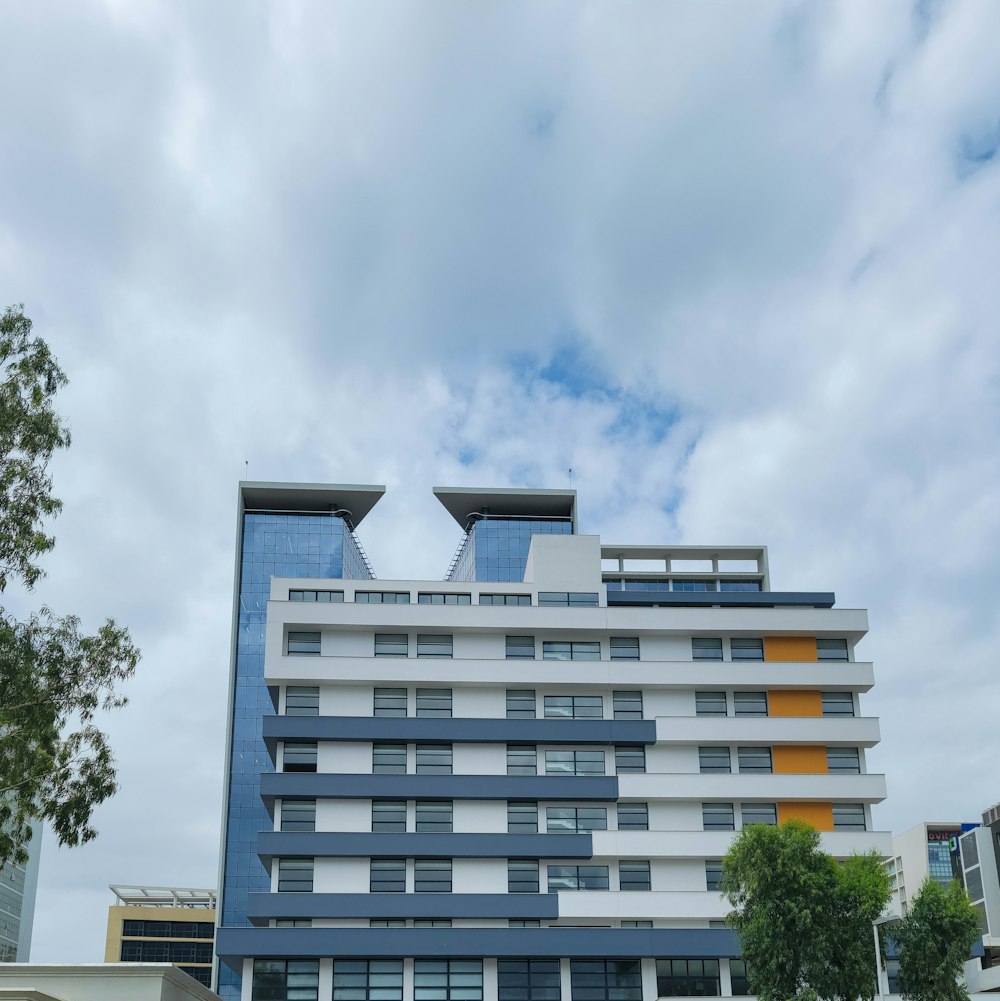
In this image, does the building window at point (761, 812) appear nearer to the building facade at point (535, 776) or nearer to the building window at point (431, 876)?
the building facade at point (535, 776)

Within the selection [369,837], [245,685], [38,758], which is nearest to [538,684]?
[369,837]

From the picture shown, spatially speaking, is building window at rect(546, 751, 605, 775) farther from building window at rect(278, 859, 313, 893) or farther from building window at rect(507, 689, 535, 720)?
building window at rect(278, 859, 313, 893)

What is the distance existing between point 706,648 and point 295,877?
2438cm

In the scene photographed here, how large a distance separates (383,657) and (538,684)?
8101mm

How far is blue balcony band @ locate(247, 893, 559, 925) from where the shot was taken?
2413 inches

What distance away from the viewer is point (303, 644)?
67.5 meters

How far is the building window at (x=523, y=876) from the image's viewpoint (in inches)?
2502

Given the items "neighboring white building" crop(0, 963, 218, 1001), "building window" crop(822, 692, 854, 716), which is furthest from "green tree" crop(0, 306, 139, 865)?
"building window" crop(822, 692, 854, 716)

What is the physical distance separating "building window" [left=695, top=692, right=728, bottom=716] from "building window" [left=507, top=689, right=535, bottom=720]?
8.74 metres

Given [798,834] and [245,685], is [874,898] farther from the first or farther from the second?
[245,685]

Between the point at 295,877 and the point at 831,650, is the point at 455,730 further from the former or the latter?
the point at 831,650

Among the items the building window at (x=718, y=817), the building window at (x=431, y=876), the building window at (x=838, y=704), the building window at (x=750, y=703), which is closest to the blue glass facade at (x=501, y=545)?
the building window at (x=750, y=703)

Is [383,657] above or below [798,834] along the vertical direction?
above

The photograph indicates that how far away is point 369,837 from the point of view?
6262 centimetres
